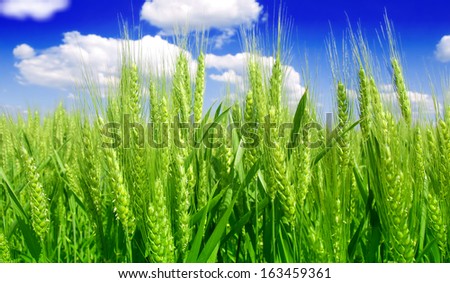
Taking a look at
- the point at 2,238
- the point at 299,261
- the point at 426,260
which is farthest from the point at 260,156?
the point at 2,238

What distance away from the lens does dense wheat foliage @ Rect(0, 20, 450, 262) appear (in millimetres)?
1591

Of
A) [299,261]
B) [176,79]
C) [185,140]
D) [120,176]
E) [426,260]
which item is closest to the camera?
[120,176]

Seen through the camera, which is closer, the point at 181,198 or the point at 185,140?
the point at 181,198

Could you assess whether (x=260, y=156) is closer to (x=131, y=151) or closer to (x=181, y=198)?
(x=181, y=198)

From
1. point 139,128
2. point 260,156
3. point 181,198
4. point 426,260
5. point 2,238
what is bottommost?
point 426,260

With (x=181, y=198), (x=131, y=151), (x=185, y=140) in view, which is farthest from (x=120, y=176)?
(x=185, y=140)

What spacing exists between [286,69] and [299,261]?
838 millimetres

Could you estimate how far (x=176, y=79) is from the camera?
2.14m

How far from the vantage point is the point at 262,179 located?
203 cm

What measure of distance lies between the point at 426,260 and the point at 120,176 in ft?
4.59

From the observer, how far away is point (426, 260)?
1.96 metres

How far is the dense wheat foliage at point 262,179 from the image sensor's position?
1591mm

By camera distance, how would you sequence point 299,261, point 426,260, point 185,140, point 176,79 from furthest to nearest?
point 176,79 < point 426,260 < point 185,140 < point 299,261
